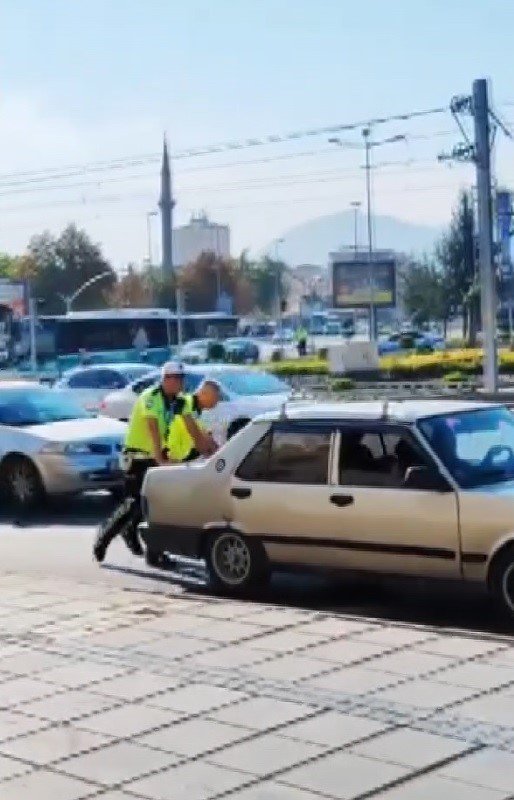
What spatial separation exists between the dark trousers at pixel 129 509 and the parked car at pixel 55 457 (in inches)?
152

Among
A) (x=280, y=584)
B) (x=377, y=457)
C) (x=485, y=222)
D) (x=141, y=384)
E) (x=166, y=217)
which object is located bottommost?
(x=280, y=584)

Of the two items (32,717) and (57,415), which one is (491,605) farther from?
(57,415)

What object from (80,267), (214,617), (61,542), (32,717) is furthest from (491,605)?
(80,267)

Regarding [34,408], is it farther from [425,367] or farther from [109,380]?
[425,367]

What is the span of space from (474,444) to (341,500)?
3.22 feet

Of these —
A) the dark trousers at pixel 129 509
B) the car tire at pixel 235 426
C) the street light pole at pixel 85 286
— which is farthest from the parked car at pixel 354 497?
the street light pole at pixel 85 286

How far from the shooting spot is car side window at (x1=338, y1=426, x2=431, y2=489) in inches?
384

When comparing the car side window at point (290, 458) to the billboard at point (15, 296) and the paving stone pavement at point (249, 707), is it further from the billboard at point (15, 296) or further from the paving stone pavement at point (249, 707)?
the billboard at point (15, 296)

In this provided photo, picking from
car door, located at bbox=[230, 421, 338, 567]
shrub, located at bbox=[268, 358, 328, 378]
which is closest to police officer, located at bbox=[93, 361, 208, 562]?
car door, located at bbox=[230, 421, 338, 567]

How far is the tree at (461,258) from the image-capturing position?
270 feet

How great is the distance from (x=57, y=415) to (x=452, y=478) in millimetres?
9166

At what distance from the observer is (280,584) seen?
11141 mm

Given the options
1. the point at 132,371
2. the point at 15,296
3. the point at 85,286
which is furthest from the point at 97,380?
the point at 85,286

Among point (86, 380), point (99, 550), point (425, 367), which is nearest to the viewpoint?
point (99, 550)
